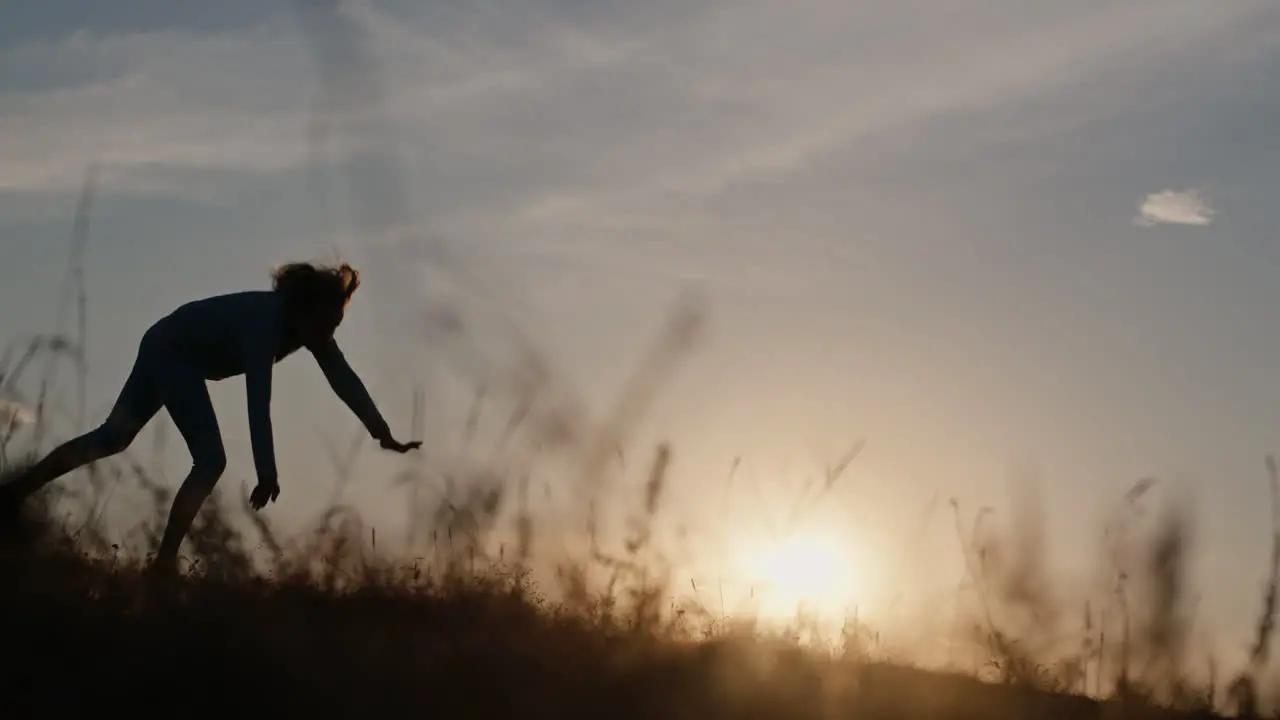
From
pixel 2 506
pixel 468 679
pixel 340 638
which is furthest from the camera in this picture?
pixel 2 506

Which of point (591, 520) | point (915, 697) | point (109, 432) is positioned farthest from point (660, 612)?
point (109, 432)

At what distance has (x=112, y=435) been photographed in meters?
6.23

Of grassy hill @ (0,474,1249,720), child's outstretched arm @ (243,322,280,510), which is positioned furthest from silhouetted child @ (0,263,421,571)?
grassy hill @ (0,474,1249,720)

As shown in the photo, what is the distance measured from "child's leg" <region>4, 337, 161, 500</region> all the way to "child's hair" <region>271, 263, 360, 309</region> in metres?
0.66

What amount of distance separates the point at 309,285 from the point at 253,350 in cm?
43

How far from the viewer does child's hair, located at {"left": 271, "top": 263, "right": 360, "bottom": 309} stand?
6.42 meters

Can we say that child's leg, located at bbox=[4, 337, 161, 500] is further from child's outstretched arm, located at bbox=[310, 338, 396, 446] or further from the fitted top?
child's outstretched arm, located at bbox=[310, 338, 396, 446]

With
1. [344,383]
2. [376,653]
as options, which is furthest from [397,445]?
[376,653]

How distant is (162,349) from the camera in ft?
21.1

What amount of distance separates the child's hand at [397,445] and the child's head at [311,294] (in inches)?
23.3

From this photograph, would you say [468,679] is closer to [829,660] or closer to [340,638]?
[340,638]

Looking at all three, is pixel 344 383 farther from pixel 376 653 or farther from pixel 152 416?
pixel 376 653

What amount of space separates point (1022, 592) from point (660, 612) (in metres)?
1.30

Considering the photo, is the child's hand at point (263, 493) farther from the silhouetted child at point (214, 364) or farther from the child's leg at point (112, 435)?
→ the child's leg at point (112, 435)
